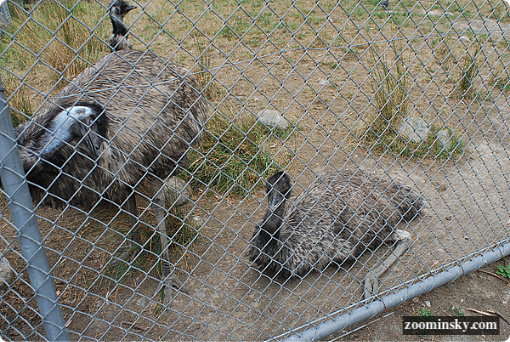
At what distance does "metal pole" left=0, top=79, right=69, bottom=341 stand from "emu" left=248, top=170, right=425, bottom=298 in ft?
4.79

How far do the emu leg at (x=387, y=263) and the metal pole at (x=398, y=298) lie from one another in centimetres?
22

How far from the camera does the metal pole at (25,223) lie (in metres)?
1.53

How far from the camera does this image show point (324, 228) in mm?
3527

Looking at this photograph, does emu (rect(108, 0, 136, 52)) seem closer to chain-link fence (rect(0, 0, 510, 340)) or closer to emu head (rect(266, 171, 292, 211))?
chain-link fence (rect(0, 0, 510, 340))

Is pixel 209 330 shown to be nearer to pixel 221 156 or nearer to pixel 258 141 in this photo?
pixel 221 156

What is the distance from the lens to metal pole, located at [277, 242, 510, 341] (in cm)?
252

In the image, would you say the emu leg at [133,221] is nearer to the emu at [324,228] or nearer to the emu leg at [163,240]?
the emu leg at [163,240]

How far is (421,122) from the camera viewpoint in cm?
475

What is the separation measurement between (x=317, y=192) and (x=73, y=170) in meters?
2.22

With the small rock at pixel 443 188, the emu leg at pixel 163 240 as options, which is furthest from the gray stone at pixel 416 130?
the emu leg at pixel 163 240

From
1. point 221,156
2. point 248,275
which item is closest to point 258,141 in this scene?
point 221,156

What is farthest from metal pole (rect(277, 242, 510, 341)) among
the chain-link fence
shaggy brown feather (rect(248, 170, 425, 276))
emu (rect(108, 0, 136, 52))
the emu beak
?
emu (rect(108, 0, 136, 52))

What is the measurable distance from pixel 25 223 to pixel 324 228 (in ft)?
8.09

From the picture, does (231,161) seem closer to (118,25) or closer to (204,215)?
(204,215)
